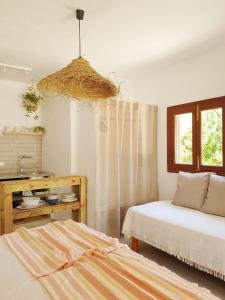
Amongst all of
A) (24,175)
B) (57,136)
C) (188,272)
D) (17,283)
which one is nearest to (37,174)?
(24,175)

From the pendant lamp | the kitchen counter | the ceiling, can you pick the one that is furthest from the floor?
the ceiling

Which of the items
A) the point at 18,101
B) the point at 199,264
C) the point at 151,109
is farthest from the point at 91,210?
the point at 18,101

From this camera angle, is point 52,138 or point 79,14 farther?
point 52,138

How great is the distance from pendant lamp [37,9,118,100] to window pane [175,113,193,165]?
166 cm

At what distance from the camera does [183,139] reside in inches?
150

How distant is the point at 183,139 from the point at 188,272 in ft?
6.11

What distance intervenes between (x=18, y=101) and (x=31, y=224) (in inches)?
96.5

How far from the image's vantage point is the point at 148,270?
1463 millimetres

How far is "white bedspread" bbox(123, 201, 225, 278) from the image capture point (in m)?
2.26

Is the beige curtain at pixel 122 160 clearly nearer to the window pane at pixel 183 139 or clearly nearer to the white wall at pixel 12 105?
the window pane at pixel 183 139

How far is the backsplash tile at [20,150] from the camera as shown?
457 cm

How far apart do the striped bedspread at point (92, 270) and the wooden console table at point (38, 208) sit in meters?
0.78

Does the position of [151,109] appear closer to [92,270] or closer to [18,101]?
[18,101]

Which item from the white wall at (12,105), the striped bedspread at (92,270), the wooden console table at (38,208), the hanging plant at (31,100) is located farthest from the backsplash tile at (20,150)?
the striped bedspread at (92,270)
